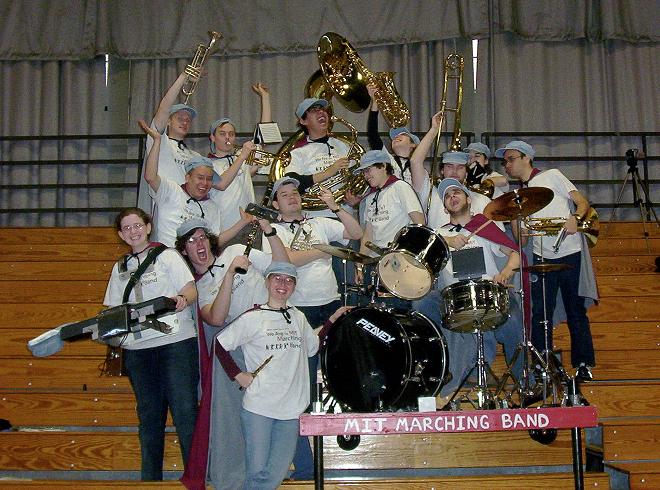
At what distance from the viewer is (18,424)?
5.89 meters

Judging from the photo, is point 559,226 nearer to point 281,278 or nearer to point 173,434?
point 281,278

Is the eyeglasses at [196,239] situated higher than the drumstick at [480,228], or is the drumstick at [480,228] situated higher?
the drumstick at [480,228]

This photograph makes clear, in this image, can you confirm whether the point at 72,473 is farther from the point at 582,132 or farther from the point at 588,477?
the point at 582,132

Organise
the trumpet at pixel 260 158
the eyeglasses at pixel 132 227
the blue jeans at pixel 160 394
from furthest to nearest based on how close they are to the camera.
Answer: the trumpet at pixel 260 158, the eyeglasses at pixel 132 227, the blue jeans at pixel 160 394

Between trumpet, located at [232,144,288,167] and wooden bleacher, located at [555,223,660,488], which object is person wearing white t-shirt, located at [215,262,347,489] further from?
wooden bleacher, located at [555,223,660,488]

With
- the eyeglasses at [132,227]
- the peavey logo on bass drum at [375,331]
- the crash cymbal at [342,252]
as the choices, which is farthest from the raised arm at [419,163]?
the eyeglasses at [132,227]

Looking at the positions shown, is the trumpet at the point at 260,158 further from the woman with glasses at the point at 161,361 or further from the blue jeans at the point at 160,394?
the blue jeans at the point at 160,394

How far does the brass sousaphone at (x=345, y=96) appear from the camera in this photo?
6.27 m

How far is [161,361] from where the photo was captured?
15.6ft

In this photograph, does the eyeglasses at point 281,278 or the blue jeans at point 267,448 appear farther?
→ the eyeglasses at point 281,278

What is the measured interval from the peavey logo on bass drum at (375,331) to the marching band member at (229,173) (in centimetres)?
166

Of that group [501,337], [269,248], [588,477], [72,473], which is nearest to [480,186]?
[501,337]

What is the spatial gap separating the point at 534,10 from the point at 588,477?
727cm

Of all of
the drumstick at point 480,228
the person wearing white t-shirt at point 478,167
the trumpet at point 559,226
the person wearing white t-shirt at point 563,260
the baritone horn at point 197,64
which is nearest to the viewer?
→ the drumstick at point 480,228
